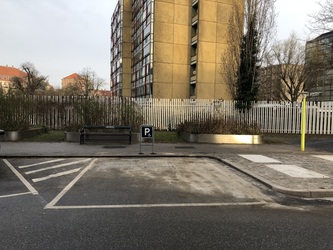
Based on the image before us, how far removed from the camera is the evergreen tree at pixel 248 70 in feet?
67.3

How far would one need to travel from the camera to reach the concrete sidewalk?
6.82 metres

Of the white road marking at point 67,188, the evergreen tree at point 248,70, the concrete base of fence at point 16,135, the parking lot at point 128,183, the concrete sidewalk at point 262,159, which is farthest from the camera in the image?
the evergreen tree at point 248,70

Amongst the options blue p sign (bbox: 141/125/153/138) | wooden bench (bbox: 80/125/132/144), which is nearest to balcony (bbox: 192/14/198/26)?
wooden bench (bbox: 80/125/132/144)

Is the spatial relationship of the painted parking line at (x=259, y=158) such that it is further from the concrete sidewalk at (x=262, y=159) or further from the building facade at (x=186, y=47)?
the building facade at (x=186, y=47)

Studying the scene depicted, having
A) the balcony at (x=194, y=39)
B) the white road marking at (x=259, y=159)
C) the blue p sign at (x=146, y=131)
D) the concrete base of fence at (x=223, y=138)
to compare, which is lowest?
the white road marking at (x=259, y=159)

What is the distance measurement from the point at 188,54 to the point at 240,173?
33.8 meters

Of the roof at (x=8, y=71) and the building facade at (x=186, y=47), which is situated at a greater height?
the roof at (x=8, y=71)

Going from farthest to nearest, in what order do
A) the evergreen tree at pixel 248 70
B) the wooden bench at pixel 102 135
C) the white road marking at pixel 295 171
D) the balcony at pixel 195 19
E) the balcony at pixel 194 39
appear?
1. the balcony at pixel 194 39
2. the balcony at pixel 195 19
3. the evergreen tree at pixel 248 70
4. the wooden bench at pixel 102 135
5. the white road marking at pixel 295 171

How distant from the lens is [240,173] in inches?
333

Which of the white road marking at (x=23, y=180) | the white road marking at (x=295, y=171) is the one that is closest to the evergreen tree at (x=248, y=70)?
the white road marking at (x=295, y=171)

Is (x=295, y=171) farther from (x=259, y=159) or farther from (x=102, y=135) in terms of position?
(x=102, y=135)

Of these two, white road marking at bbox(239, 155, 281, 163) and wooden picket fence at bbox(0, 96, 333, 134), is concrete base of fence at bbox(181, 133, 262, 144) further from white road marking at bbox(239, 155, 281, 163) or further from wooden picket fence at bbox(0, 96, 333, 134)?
white road marking at bbox(239, 155, 281, 163)

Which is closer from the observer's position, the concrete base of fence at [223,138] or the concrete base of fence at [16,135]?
the concrete base of fence at [16,135]

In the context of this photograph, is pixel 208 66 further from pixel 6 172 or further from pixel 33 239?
pixel 33 239
